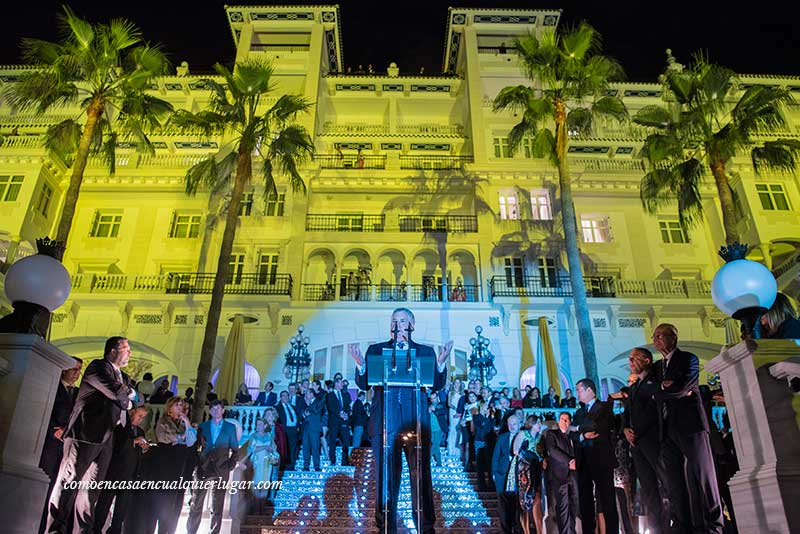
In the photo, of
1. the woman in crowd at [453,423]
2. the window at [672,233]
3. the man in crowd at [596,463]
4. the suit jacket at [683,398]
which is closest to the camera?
the suit jacket at [683,398]

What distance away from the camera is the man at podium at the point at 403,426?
528 centimetres

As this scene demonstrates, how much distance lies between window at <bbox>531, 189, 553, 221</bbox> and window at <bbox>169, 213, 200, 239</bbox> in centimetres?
1567

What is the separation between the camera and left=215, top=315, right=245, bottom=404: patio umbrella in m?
17.6

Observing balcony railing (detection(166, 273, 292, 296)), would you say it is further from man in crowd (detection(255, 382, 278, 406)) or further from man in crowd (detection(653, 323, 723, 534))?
man in crowd (detection(653, 323, 723, 534))

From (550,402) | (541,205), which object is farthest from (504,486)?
(541,205)

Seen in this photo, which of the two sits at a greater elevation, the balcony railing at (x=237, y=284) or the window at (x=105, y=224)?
the window at (x=105, y=224)

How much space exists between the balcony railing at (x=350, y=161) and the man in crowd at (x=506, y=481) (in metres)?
21.0

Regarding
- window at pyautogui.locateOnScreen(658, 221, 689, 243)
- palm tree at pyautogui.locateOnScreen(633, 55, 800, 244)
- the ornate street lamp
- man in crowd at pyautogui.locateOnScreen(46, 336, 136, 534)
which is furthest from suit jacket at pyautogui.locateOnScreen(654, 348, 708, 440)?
window at pyautogui.locateOnScreen(658, 221, 689, 243)

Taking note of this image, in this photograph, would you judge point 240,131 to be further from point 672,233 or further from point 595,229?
point 672,233

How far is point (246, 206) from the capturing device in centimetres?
2666

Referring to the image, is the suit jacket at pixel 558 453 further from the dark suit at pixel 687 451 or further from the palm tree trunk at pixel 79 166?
the palm tree trunk at pixel 79 166

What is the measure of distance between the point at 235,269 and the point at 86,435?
20.1 metres

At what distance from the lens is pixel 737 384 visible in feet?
16.2

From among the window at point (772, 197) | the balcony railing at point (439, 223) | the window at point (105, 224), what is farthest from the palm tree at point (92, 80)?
the window at point (772, 197)
